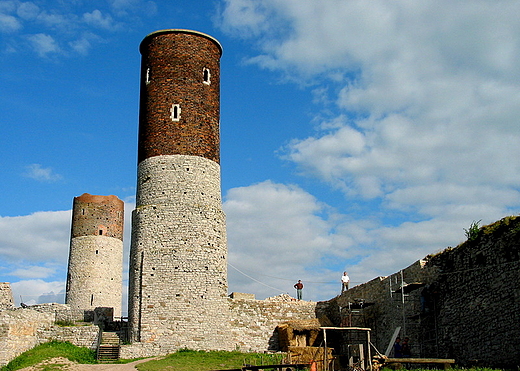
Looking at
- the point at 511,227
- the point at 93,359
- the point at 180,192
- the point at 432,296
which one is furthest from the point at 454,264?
the point at 93,359

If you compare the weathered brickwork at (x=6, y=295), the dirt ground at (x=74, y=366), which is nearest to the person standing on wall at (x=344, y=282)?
the dirt ground at (x=74, y=366)

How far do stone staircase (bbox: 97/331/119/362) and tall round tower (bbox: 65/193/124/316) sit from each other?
13.7m

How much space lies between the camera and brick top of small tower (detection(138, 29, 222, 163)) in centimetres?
2678

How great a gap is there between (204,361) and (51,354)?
6.58m

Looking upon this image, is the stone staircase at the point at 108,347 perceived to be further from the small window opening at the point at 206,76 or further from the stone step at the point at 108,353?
the small window opening at the point at 206,76

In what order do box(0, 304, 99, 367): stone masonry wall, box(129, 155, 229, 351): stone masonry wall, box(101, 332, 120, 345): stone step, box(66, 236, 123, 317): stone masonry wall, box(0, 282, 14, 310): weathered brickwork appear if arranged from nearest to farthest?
box(0, 304, 99, 367): stone masonry wall
box(129, 155, 229, 351): stone masonry wall
box(101, 332, 120, 345): stone step
box(0, 282, 14, 310): weathered brickwork
box(66, 236, 123, 317): stone masonry wall

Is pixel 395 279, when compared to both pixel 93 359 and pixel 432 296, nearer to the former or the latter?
pixel 432 296

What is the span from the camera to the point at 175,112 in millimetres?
27062

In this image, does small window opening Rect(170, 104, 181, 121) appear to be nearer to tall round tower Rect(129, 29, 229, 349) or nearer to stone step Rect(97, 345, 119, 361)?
tall round tower Rect(129, 29, 229, 349)

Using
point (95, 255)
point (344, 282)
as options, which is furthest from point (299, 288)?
point (95, 255)

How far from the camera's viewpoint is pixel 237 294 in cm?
2673

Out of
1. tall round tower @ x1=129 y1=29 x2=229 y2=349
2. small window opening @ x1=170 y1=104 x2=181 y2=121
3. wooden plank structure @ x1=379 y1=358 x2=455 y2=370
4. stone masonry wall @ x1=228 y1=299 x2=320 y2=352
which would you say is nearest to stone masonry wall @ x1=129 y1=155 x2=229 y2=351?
tall round tower @ x1=129 y1=29 x2=229 y2=349

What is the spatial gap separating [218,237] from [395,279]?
8278 mm

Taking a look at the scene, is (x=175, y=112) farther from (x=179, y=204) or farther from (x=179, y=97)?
(x=179, y=204)
